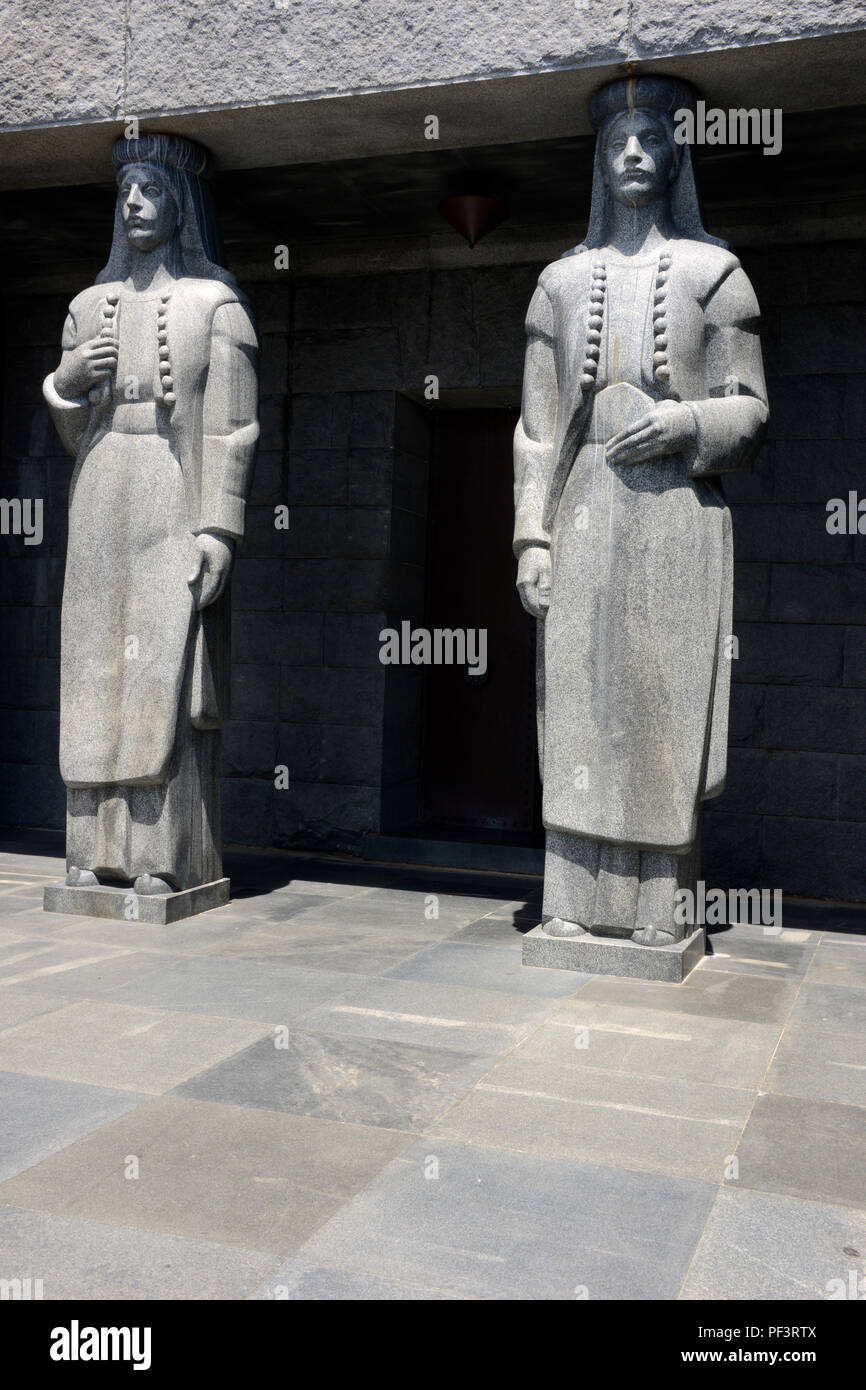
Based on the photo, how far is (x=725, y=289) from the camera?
4766mm

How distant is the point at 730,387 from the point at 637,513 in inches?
22.6

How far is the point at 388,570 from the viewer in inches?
291

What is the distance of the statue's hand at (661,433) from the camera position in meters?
4.67

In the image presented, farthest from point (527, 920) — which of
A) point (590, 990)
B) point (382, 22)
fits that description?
point (382, 22)

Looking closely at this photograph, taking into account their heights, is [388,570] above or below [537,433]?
below

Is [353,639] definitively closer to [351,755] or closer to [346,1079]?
[351,755]

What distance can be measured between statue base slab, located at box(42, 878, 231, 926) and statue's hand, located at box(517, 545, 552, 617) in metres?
1.95

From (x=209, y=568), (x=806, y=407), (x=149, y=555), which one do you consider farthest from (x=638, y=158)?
(x=149, y=555)

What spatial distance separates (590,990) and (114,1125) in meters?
1.97

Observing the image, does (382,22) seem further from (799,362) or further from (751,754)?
(751,754)

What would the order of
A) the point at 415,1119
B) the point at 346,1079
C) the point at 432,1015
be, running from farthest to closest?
the point at 432,1015
the point at 346,1079
the point at 415,1119

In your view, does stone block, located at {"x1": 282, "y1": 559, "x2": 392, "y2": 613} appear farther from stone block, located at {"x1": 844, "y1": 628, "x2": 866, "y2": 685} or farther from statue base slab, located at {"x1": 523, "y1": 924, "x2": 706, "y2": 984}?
statue base slab, located at {"x1": 523, "y1": 924, "x2": 706, "y2": 984}

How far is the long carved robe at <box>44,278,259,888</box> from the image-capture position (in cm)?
542

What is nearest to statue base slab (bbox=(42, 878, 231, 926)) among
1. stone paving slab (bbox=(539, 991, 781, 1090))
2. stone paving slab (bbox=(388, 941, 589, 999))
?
stone paving slab (bbox=(388, 941, 589, 999))
